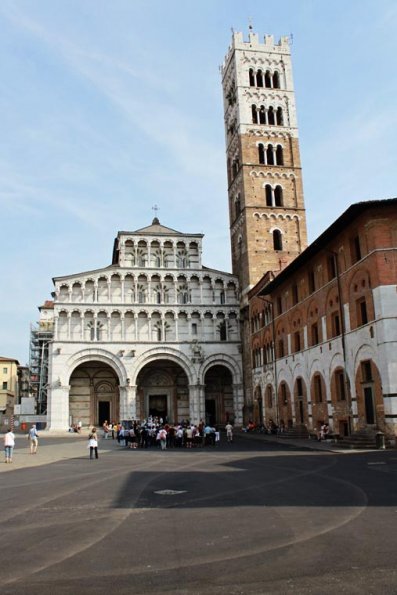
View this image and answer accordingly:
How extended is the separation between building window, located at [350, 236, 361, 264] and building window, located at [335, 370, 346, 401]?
6.67 m

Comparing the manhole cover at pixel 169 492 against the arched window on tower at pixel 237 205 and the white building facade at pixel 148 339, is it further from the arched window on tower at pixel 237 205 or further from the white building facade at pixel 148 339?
the arched window on tower at pixel 237 205

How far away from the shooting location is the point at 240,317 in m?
54.1

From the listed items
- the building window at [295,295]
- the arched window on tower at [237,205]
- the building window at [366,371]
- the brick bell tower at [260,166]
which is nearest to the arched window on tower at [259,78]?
the brick bell tower at [260,166]

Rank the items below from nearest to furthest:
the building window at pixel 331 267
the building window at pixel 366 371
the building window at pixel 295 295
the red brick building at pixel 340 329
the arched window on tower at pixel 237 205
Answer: the red brick building at pixel 340 329, the building window at pixel 366 371, the building window at pixel 331 267, the building window at pixel 295 295, the arched window on tower at pixel 237 205

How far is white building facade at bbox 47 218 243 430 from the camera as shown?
51062 mm

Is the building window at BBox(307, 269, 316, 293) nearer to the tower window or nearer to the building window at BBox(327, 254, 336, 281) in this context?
the building window at BBox(327, 254, 336, 281)

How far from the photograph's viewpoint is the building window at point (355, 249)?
29.3 m

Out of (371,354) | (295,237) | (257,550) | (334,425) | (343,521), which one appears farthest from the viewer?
(295,237)

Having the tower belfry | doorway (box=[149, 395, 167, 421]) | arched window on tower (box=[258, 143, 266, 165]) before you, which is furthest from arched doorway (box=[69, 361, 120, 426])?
arched window on tower (box=[258, 143, 266, 165])

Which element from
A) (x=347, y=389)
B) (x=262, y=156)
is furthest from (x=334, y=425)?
(x=262, y=156)

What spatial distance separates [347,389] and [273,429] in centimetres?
1349

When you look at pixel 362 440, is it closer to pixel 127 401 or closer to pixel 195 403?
pixel 195 403

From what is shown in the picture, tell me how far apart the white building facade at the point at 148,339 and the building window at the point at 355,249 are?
82.3ft

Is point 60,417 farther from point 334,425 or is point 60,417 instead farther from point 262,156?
point 262,156
